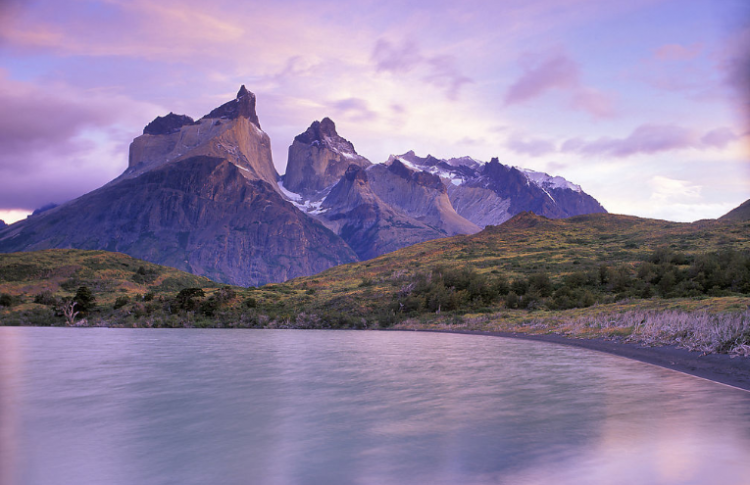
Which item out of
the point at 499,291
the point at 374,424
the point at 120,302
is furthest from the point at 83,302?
the point at 374,424

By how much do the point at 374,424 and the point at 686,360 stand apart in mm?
15924

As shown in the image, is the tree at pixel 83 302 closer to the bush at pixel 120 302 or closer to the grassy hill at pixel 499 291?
the grassy hill at pixel 499 291

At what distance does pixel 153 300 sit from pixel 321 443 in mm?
69318

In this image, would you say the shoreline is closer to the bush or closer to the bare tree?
the bush

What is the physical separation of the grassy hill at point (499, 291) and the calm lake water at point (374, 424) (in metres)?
8.62

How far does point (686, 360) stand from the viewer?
23.1m

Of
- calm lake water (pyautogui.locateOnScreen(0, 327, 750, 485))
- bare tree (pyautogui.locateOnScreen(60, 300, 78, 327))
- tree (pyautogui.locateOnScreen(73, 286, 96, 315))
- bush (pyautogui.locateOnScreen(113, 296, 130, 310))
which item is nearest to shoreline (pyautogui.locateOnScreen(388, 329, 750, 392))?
calm lake water (pyautogui.locateOnScreen(0, 327, 750, 485))

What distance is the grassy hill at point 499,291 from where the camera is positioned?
3731cm

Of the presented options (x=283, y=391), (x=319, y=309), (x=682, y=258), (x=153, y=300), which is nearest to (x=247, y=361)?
(x=283, y=391)

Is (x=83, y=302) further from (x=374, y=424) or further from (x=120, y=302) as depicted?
(x=374, y=424)

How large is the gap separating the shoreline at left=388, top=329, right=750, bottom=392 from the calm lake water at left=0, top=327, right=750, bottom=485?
0.91 m

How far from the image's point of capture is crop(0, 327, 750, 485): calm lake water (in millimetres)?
10195

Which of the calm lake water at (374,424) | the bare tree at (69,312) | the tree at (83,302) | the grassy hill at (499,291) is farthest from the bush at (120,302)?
the calm lake water at (374,424)

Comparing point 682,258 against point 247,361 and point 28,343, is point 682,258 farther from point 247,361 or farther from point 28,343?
point 28,343
